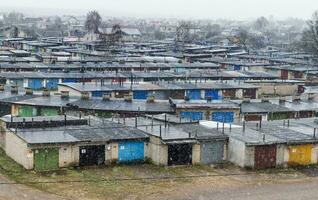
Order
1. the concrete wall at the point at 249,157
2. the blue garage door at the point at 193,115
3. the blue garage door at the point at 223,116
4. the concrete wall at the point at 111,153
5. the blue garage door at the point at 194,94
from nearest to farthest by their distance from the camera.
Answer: the concrete wall at the point at 111,153 < the concrete wall at the point at 249,157 < the blue garage door at the point at 193,115 < the blue garage door at the point at 223,116 < the blue garage door at the point at 194,94

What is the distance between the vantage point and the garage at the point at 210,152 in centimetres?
3106

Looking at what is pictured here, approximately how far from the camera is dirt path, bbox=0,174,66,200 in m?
24.2

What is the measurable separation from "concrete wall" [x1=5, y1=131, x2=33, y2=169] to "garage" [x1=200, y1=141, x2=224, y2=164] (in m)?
8.70

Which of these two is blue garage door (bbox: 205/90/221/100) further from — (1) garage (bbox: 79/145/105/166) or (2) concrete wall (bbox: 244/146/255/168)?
(1) garage (bbox: 79/145/105/166)

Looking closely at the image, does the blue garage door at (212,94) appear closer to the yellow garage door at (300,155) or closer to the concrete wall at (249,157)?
the yellow garage door at (300,155)

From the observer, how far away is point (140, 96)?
5088 centimetres

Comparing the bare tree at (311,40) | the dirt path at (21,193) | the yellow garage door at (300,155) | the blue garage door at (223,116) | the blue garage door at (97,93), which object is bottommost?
the dirt path at (21,193)

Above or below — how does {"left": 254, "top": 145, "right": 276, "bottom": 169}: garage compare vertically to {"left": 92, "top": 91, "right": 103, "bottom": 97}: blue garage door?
below

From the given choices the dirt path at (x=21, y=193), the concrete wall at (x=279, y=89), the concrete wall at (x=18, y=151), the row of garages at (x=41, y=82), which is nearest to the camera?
the dirt path at (x=21, y=193)

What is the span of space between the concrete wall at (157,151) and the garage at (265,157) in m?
4.55

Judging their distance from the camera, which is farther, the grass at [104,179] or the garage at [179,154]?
the garage at [179,154]

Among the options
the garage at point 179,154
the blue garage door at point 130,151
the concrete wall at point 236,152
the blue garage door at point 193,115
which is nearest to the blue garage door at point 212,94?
the blue garage door at point 193,115

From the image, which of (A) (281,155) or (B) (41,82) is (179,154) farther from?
(B) (41,82)

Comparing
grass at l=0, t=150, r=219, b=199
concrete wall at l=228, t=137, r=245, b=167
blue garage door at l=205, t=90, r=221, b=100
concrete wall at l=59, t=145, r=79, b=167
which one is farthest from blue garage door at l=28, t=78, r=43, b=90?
concrete wall at l=228, t=137, r=245, b=167
